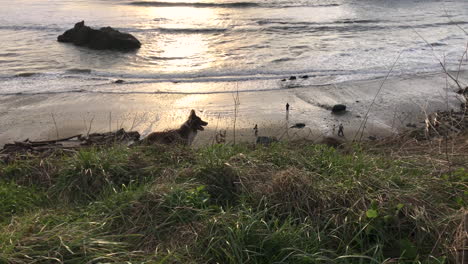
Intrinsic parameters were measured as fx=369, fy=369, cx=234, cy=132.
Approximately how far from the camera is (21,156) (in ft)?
13.3

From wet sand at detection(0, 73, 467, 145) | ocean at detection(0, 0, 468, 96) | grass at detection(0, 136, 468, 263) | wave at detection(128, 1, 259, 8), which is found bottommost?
wet sand at detection(0, 73, 467, 145)

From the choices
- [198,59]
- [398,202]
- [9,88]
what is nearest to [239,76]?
[198,59]

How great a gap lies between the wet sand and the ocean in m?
0.59

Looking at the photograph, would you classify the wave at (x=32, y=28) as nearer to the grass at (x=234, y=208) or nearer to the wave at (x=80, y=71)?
the wave at (x=80, y=71)

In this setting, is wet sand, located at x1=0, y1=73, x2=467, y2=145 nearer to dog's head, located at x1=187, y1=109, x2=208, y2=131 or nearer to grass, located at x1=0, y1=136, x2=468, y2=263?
dog's head, located at x1=187, y1=109, x2=208, y2=131

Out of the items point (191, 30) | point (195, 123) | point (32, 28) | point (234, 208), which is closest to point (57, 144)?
point (195, 123)

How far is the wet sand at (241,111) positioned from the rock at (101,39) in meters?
4.12

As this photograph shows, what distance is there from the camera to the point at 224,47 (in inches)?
475

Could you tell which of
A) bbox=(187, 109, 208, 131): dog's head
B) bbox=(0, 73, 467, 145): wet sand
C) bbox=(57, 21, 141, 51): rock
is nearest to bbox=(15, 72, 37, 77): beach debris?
bbox=(0, 73, 467, 145): wet sand

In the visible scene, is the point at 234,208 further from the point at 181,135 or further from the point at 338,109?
the point at 338,109

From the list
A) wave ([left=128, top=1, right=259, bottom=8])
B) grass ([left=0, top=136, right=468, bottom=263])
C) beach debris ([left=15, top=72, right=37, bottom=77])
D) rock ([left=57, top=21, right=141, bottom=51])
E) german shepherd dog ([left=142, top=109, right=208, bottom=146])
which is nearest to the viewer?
grass ([left=0, top=136, right=468, bottom=263])

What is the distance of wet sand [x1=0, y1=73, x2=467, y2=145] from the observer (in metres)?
5.78

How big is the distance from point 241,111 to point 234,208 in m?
3.99

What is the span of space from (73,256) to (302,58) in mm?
9265
